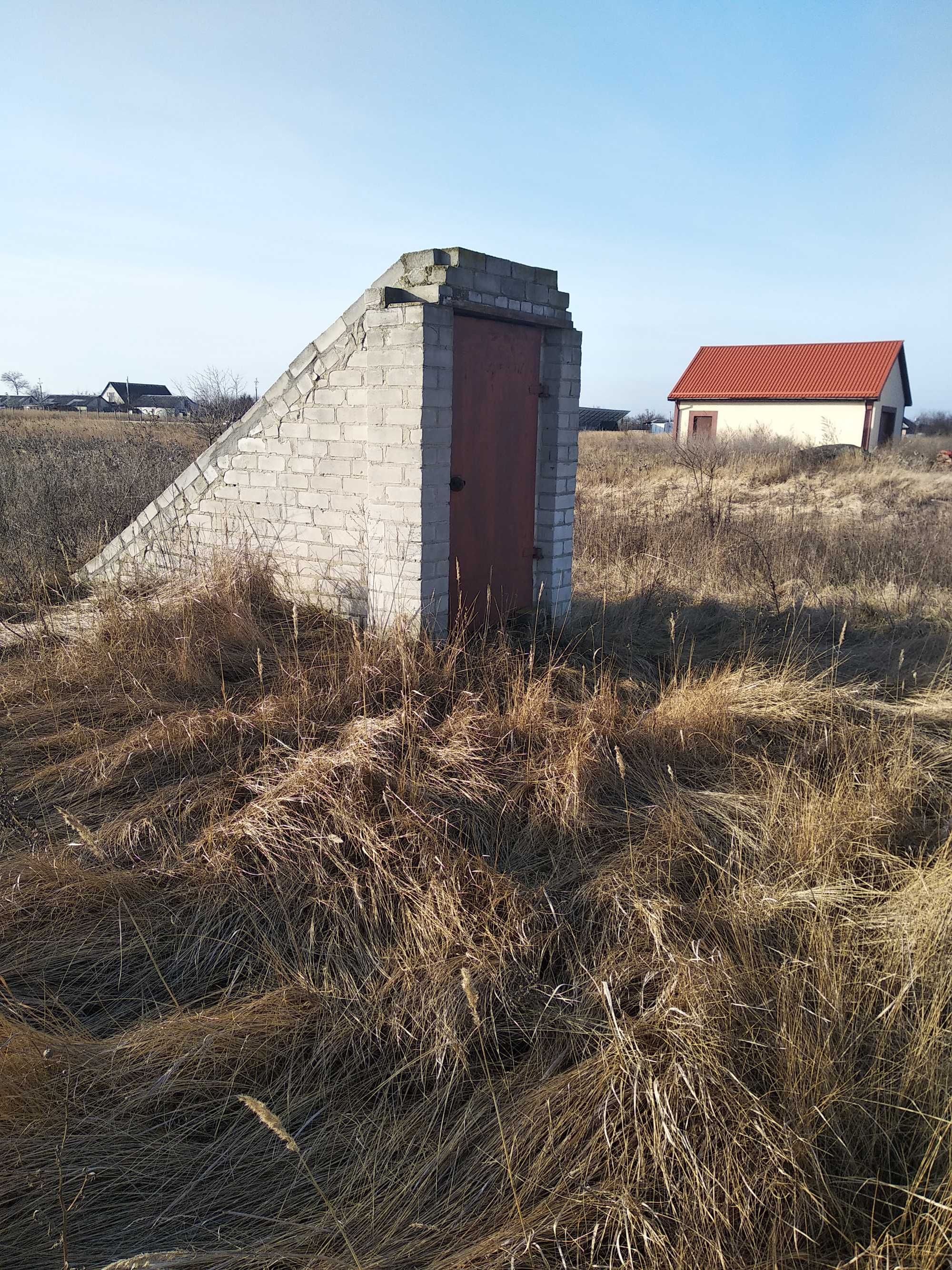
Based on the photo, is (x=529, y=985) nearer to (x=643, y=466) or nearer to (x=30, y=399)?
(x=643, y=466)

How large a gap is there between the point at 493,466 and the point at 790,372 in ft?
86.2

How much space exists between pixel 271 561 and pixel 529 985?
4.12 metres

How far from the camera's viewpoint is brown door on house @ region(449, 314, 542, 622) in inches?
220

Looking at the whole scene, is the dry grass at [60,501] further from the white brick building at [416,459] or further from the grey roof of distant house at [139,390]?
the grey roof of distant house at [139,390]

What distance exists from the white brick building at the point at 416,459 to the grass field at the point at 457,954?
1.80 feet

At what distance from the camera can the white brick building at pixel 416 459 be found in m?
5.26

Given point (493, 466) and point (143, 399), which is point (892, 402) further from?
point (143, 399)

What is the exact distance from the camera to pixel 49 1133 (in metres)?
2.33

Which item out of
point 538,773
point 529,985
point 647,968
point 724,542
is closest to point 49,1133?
point 529,985

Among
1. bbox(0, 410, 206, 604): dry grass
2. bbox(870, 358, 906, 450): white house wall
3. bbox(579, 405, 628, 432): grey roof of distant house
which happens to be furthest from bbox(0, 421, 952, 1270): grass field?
bbox(579, 405, 628, 432): grey roof of distant house

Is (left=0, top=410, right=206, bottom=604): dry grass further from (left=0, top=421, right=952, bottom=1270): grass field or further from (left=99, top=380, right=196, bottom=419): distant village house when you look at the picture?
(left=99, top=380, right=196, bottom=419): distant village house

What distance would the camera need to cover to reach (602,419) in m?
52.8

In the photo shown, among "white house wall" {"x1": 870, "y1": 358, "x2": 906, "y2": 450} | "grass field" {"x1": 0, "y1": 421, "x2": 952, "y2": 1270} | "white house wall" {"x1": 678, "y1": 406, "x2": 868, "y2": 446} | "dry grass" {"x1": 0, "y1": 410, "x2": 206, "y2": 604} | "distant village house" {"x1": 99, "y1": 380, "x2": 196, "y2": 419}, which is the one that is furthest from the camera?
"distant village house" {"x1": 99, "y1": 380, "x2": 196, "y2": 419}

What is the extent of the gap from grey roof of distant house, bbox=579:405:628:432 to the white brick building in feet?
141
